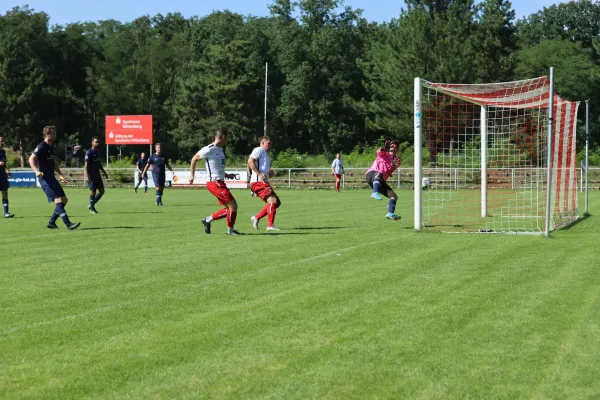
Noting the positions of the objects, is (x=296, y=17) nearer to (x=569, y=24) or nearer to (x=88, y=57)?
(x=88, y=57)

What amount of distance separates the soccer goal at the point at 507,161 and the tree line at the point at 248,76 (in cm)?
3297

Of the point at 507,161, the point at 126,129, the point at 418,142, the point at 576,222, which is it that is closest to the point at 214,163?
the point at 418,142

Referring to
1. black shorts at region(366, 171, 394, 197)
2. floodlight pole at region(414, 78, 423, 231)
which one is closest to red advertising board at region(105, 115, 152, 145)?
black shorts at region(366, 171, 394, 197)

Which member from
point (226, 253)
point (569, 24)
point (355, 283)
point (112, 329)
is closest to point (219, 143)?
point (226, 253)

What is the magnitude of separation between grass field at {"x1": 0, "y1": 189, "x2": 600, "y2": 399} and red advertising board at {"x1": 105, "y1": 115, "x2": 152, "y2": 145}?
127 ft

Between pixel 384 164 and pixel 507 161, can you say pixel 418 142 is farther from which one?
pixel 507 161

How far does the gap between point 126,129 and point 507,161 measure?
29128 mm

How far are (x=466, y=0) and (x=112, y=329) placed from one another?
2370 inches

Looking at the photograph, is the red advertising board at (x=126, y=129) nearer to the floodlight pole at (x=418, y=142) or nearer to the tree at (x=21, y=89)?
the tree at (x=21, y=89)

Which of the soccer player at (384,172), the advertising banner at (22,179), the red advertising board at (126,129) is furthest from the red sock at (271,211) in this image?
the red advertising board at (126,129)

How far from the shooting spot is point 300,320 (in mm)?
6477

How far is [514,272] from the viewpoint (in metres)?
9.26

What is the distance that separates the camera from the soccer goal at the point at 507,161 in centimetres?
1485

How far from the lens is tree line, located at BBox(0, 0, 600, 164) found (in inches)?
2628
